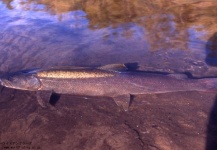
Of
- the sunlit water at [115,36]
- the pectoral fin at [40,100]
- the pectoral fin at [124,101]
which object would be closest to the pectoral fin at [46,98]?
the pectoral fin at [40,100]

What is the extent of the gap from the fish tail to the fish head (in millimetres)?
3678

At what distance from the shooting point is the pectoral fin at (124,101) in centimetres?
490

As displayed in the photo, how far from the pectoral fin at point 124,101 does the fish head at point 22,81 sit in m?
1.86

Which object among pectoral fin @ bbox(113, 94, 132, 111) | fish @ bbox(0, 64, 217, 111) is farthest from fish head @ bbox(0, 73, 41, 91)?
pectoral fin @ bbox(113, 94, 132, 111)

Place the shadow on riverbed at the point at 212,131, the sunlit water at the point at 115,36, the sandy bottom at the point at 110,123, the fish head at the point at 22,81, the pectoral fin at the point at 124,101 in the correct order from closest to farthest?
the shadow on riverbed at the point at 212,131, the sandy bottom at the point at 110,123, the pectoral fin at the point at 124,101, the fish head at the point at 22,81, the sunlit water at the point at 115,36

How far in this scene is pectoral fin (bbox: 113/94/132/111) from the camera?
4.90m

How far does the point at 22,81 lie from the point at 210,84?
421 centimetres

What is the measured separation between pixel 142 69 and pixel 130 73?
0.83 meters

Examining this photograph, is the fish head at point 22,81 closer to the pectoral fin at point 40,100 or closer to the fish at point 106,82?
the fish at point 106,82

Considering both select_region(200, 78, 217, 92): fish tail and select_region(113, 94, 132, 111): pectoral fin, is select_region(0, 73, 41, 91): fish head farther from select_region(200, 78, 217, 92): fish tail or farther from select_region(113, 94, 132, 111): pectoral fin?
select_region(200, 78, 217, 92): fish tail

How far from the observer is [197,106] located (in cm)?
482

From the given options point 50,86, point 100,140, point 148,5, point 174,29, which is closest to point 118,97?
point 100,140

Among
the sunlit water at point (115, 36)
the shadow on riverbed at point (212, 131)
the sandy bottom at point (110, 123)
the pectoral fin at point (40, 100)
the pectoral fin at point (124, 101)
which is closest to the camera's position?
the shadow on riverbed at point (212, 131)

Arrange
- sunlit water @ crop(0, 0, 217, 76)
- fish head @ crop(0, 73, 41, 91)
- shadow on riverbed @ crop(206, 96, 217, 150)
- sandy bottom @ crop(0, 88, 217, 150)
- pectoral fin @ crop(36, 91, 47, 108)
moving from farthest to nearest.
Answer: sunlit water @ crop(0, 0, 217, 76)
fish head @ crop(0, 73, 41, 91)
pectoral fin @ crop(36, 91, 47, 108)
sandy bottom @ crop(0, 88, 217, 150)
shadow on riverbed @ crop(206, 96, 217, 150)
